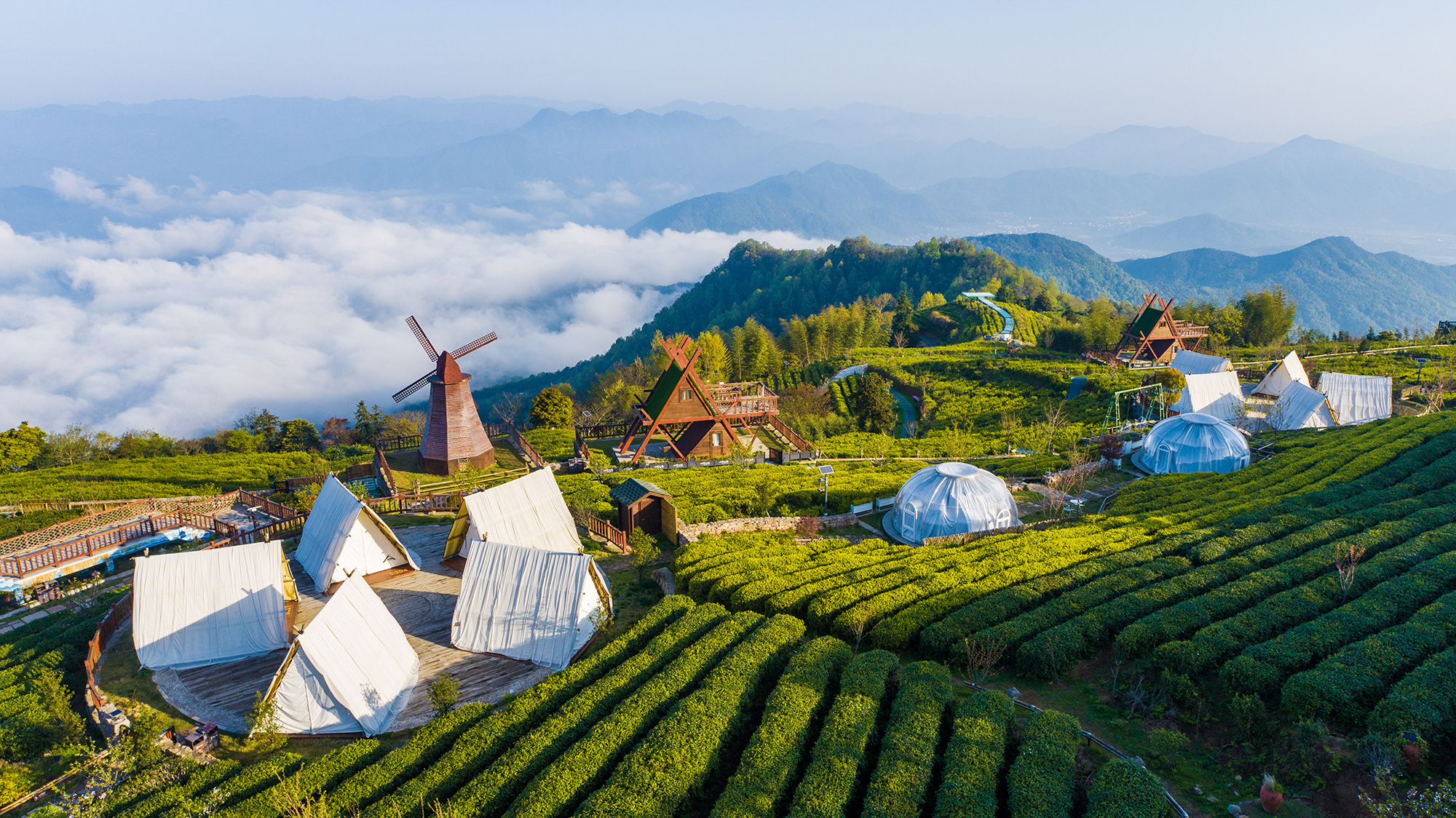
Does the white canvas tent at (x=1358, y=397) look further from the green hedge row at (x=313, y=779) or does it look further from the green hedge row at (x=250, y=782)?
the green hedge row at (x=250, y=782)

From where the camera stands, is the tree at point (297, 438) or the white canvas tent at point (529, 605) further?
the tree at point (297, 438)

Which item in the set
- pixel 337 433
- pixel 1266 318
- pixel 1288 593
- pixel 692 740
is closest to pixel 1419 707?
pixel 1288 593

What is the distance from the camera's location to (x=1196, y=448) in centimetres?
3703

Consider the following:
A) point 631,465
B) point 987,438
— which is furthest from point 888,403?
point 631,465

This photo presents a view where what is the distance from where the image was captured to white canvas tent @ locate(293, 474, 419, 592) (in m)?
23.6

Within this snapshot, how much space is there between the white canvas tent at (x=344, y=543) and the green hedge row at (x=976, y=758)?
725 inches

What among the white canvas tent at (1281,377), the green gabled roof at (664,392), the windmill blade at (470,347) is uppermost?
the windmill blade at (470,347)

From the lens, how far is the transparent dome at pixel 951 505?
2883cm

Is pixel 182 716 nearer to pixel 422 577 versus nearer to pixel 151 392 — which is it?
pixel 422 577

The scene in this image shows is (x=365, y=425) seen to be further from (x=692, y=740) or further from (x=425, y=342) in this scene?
(x=692, y=740)

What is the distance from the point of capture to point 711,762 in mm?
14523

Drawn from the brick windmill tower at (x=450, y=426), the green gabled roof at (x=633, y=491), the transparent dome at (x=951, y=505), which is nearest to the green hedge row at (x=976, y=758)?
the transparent dome at (x=951, y=505)

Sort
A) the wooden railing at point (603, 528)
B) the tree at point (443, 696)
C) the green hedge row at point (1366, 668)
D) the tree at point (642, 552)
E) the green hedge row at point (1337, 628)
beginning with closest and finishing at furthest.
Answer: the green hedge row at point (1366, 668)
the green hedge row at point (1337, 628)
the tree at point (443, 696)
the tree at point (642, 552)
the wooden railing at point (603, 528)

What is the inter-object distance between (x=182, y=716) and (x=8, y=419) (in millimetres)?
176273
